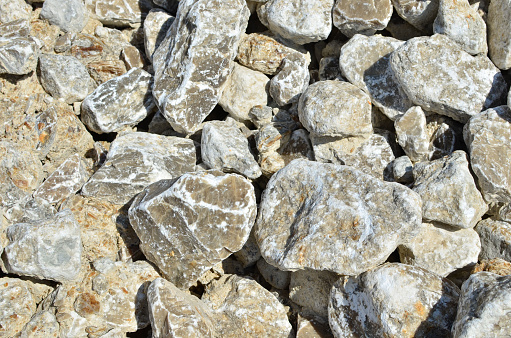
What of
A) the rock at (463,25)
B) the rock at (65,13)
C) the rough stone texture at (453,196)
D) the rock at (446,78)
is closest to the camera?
the rough stone texture at (453,196)

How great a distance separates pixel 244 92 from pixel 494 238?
5.50 feet

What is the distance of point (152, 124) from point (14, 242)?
1.15 m

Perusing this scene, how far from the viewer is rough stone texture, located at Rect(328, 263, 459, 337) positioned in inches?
86.2

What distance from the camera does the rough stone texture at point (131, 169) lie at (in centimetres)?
291

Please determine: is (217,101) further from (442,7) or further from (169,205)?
(442,7)

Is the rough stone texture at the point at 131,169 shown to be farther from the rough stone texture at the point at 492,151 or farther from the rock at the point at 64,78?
the rough stone texture at the point at 492,151

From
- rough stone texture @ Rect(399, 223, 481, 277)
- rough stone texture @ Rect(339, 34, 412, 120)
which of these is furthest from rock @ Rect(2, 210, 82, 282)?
rough stone texture @ Rect(339, 34, 412, 120)

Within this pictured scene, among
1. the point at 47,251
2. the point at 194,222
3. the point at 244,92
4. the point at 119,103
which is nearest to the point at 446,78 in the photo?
the point at 244,92

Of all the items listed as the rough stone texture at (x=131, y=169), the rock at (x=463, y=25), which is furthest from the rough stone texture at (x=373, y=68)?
the rough stone texture at (x=131, y=169)

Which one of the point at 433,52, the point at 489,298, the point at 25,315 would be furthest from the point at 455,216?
the point at 25,315

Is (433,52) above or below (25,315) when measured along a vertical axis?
above

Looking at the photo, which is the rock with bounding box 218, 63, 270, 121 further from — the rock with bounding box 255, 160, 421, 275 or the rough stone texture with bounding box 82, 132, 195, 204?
the rock with bounding box 255, 160, 421, 275

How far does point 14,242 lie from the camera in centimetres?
265

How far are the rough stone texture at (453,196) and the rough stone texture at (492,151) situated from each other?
0.17 ft
